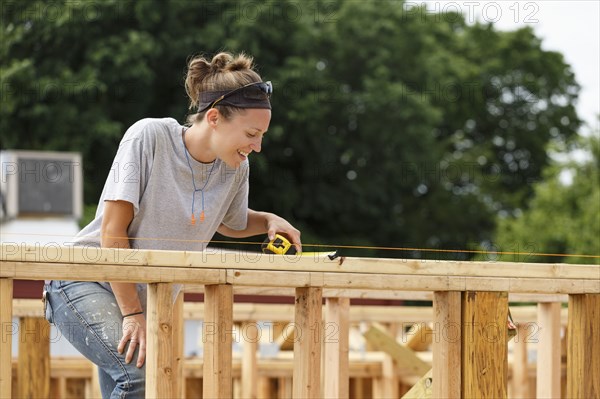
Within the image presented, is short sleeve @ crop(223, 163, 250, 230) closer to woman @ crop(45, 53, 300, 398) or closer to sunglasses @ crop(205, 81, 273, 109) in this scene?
woman @ crop(45, 53, 300, 398)

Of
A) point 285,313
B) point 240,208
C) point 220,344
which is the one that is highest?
point 240,208

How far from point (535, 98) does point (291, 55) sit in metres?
11.9

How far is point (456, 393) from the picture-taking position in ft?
12.4

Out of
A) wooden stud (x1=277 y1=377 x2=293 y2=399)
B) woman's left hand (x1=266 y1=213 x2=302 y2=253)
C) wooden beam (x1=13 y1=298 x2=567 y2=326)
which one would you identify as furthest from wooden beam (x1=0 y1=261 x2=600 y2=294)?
wooden stud (x1=277 y1=377 x2=293 y2=399)

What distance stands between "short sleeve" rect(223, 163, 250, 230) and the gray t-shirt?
0.18 m

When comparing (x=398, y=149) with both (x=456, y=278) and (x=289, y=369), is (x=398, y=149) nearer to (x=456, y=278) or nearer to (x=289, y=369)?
(x=289, y=369)

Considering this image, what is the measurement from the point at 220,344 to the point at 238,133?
29.6 inches

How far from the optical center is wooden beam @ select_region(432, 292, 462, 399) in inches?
149

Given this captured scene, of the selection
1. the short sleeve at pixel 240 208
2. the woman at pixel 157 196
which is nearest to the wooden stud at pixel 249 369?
the short sleeve at pixel 240 208

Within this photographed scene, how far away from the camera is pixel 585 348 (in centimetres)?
405

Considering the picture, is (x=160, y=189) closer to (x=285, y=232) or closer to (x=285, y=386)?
(x=285, y=232)

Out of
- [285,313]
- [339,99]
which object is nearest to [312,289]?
[285,313]

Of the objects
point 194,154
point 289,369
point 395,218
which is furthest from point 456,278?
point 395,218

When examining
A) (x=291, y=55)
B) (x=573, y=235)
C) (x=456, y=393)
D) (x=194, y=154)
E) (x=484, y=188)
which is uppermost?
(x=291, y=55)
